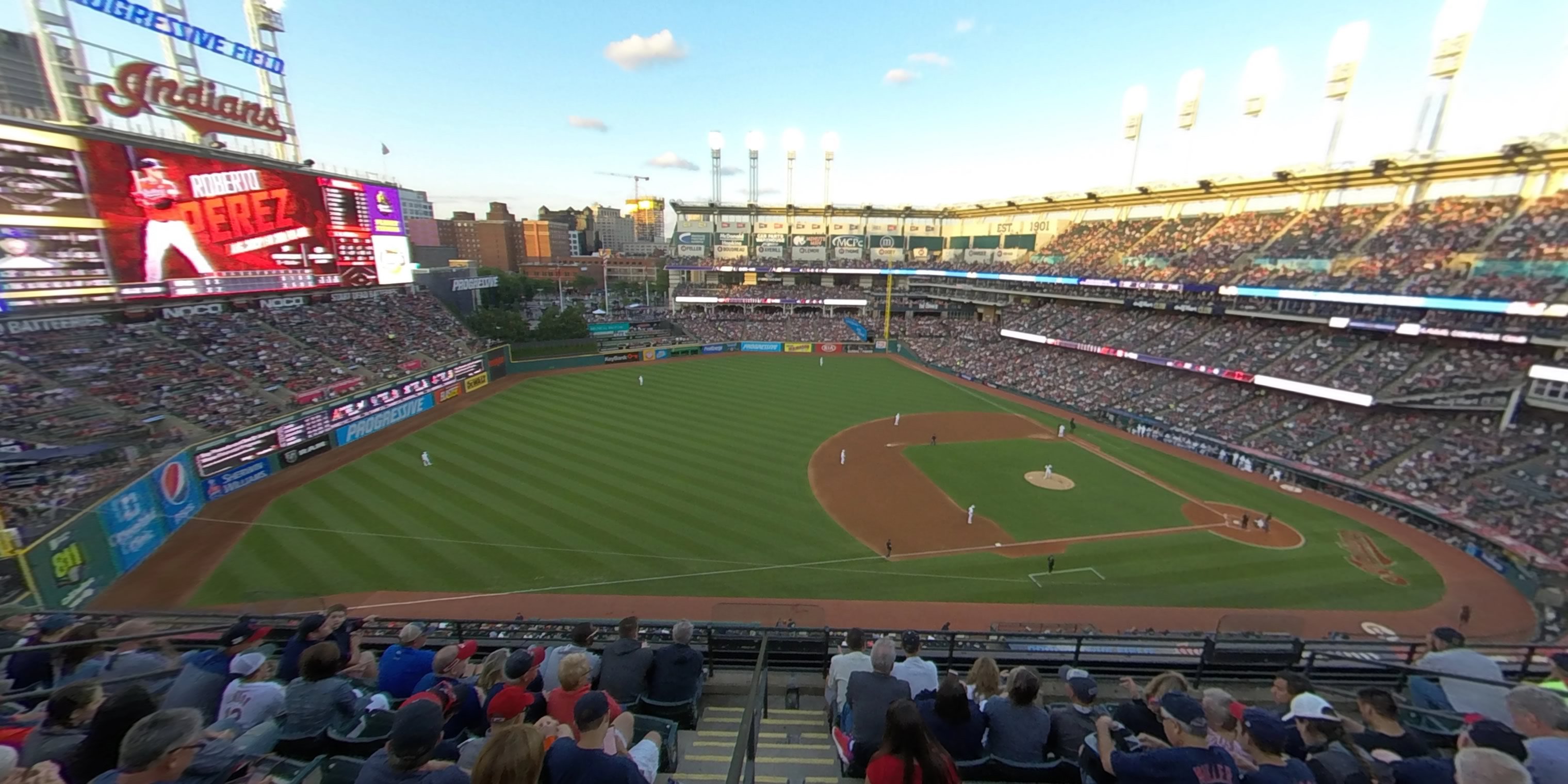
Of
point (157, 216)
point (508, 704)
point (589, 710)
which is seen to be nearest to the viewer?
point (589, 710)

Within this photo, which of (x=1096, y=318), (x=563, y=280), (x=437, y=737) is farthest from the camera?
(x=563, y=280)

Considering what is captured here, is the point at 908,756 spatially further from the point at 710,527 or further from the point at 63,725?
the point at 710,527

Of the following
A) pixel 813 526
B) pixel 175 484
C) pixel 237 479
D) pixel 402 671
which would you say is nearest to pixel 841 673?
pixel 402 671

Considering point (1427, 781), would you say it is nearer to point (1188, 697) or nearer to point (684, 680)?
point (1188, 697)

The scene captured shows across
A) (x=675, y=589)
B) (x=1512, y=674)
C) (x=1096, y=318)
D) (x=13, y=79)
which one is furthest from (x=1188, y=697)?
(x=1096, y=318)

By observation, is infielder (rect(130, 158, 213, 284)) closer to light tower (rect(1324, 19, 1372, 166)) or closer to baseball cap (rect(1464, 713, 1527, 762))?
baseball cap (rect(1464, 713, 1527, 762))
